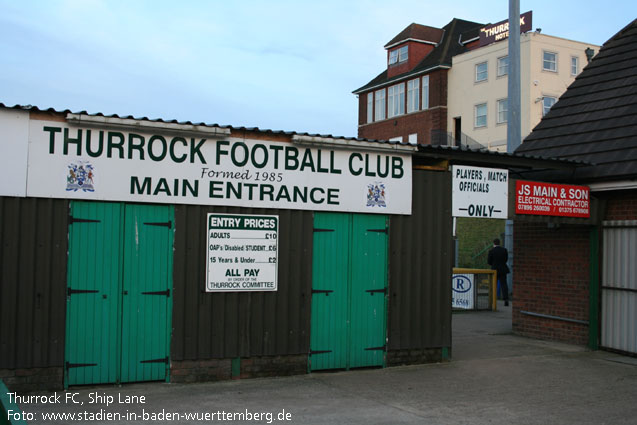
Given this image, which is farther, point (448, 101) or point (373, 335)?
point (448, 101)

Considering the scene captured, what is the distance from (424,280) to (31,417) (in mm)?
5838

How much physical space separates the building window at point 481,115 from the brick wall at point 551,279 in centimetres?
2959

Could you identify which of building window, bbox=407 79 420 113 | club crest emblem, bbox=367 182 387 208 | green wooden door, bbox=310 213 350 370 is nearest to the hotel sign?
building window, bbox=407 79 420 113

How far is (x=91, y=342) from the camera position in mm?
8711

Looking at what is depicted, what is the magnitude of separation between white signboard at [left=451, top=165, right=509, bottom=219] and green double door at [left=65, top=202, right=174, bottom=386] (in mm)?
4447

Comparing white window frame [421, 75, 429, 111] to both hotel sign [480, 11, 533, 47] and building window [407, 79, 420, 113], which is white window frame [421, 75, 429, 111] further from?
hotel sign [480, 11, 533, 47]

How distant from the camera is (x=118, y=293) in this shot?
8.84 meters

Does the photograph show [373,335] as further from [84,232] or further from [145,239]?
[84,232]

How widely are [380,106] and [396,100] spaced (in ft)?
6.13

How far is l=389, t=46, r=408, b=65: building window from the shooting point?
4844cm

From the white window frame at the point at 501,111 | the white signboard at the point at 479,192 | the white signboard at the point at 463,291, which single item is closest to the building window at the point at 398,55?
the white window frame at the point at 501,111

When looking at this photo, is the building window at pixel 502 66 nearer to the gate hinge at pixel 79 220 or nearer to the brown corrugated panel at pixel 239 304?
the brown corrugated panel at pixel 239 304

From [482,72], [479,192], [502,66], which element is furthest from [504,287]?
[482,72]

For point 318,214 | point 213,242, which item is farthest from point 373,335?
point 213,242
